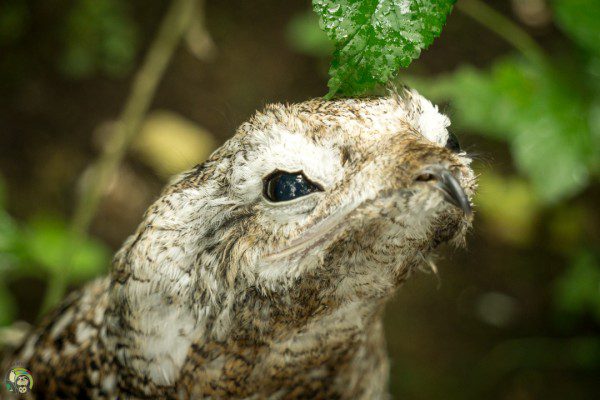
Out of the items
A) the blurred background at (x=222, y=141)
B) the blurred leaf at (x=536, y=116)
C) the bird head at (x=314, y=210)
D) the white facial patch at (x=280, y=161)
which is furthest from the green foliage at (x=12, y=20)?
the white facial patch at (x=280, y=161)

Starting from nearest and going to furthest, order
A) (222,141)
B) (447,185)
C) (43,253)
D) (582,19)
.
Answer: (447,185) < (582,19) < (43,253) < (222,141)

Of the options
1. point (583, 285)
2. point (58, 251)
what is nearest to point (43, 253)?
point (58, 251)

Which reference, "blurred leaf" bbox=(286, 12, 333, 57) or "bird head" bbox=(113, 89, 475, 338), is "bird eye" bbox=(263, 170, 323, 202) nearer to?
"bird head" bbox=(113, 89, 475, 338)

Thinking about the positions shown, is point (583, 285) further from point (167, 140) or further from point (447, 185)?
point (167, 140)

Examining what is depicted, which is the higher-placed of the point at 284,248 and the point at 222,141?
the point at 222,141

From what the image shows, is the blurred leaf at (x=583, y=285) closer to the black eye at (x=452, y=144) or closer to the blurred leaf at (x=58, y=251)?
the black eye at (x=452, y=144)

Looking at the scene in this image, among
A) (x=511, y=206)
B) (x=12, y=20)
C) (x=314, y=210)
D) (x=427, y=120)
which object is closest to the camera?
(x=314, y=210)

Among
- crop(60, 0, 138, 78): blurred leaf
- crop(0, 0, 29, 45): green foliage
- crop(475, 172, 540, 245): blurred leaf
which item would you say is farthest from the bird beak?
crop(0, 0, 29, 45): green foliage
